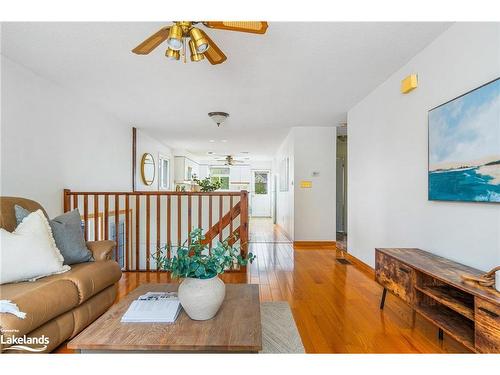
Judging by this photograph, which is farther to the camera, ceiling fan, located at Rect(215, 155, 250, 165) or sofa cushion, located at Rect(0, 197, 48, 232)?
ceiling fan, located at Rect(215, 155, 250, 165)

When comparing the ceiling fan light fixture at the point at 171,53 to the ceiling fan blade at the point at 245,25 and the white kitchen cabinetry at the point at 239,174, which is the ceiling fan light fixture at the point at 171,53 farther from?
the white kitchen cabinetry at the point at 239,174

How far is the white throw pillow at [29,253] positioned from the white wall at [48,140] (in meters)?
1.06

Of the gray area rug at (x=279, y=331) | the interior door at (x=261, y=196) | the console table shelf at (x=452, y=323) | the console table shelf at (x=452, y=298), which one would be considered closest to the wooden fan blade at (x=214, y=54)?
the gray area rug at (x=279, y=331)

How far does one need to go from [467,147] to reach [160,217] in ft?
13.3

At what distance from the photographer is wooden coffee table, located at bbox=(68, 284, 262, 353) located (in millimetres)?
1272

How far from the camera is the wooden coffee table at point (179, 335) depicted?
1.27m

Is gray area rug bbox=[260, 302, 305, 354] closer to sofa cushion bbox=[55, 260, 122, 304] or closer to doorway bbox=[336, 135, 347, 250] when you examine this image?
sofa cushion bbox=[55, 260, 122, 304]

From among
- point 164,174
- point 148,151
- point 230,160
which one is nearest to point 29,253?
point 148,151

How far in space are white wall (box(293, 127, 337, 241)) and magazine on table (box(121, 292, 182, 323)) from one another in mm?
4368

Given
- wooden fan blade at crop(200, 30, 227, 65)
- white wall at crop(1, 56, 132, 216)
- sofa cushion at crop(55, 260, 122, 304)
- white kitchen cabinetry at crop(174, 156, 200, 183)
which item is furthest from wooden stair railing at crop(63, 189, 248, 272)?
white kitchen cabinetry at crop(174, 156, 200, 183)

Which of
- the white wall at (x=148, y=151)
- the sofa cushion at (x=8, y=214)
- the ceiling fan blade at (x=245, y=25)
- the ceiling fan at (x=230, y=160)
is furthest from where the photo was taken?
the ceiling fan at (x=230, y=160)
